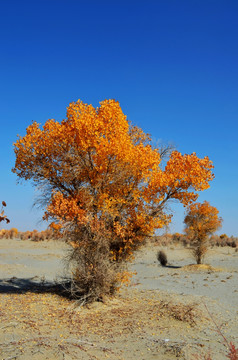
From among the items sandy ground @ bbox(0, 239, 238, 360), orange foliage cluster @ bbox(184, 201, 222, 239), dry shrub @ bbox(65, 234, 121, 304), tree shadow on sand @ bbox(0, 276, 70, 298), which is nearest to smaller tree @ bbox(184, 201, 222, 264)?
orange foliage cluster @ bbox(184, 201, 222, 239)

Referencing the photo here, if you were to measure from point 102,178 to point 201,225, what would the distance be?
16.4 meters

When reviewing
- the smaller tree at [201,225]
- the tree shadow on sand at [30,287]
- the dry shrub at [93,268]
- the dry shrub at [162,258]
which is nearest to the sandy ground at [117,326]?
the tree shadow on sand at [30,287]

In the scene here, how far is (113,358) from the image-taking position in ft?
20.7

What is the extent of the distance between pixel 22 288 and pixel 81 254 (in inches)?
175

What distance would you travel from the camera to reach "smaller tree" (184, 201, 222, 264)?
2394 cm

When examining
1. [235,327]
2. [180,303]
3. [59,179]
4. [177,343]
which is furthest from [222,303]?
[59,179]

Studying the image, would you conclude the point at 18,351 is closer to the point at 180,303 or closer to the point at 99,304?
the point at 99,304

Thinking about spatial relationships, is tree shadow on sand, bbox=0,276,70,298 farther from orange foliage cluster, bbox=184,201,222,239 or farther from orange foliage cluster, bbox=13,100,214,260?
orange foliage cluster, bbox=184,201,222,239

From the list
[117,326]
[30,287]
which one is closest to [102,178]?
[117,326]

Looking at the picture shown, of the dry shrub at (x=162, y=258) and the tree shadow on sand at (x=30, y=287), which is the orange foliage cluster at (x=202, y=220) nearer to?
the dry shrub at (x=162, y=258)

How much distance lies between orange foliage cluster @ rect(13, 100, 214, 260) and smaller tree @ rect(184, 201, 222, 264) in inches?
521

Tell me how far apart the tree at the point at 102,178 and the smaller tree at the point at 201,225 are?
13.3 meters

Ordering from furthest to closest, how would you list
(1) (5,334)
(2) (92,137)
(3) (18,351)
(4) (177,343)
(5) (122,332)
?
1. (2) (92,137)
2. (5) (122,332)
3. (1) (5,334)
4. (4) (177,343)
5. (3) (18,351)

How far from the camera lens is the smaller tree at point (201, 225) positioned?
78.5 feet
